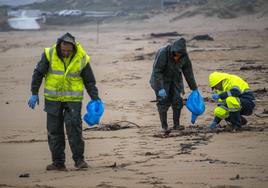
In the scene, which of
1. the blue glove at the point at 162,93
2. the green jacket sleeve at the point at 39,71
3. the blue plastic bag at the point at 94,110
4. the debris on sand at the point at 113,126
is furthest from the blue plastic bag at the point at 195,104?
the green jacket sleeve at the point at 39,71

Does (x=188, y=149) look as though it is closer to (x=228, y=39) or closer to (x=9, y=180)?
(x=9, y=180)

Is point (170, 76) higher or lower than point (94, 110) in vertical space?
higher

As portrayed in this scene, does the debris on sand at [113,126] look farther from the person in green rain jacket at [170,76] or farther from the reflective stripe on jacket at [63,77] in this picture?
the reflective stripe on jacket at [63,77]

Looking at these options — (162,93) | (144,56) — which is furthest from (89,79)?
(144,56)

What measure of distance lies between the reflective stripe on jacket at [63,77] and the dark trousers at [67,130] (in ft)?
0.33

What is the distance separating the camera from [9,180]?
6.91 m

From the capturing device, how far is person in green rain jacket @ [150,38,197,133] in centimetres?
969

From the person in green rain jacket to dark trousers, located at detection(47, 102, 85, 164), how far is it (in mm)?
2233

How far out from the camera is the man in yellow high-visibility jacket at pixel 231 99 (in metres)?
9.61

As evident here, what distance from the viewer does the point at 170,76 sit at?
995 centimetres

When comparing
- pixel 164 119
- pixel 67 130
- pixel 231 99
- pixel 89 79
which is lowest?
pixel 164 119

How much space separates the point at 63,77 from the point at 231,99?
10.1ft

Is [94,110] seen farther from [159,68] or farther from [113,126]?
[113,126]

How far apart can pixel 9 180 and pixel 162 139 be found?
A: 270 cm
